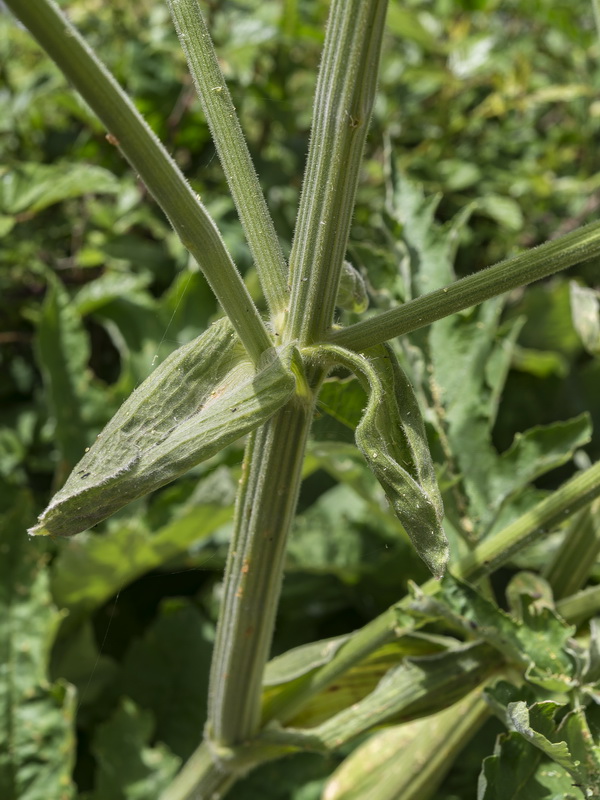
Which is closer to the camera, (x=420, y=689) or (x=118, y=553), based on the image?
(x=420, y=689)

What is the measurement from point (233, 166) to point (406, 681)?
625 mm

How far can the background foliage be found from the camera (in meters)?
1.22

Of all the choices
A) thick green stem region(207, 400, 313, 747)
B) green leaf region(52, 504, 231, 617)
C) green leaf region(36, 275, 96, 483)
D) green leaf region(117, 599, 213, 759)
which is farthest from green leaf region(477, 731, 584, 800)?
green leaf region(36, 275, 96, 483)

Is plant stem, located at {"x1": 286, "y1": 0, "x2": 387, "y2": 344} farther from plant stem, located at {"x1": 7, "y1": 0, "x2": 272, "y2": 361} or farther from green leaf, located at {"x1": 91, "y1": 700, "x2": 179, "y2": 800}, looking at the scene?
green leaf, located at {"x1": 91, "y1": 700, "x2": 179, "y2": 800}

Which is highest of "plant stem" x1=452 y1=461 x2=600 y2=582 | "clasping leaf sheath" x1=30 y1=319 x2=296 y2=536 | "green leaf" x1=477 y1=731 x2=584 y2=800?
"clasping leaf sheath" x1=30 y1=319 x2=296 y2=536

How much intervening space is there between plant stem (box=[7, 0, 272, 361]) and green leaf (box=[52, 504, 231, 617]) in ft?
2.13

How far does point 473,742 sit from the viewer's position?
5.00ft

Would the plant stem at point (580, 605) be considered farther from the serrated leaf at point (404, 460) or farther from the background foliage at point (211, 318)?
the serrated leaf at point (404, 460)

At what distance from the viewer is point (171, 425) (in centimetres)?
70

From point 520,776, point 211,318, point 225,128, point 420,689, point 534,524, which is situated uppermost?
point 211,318

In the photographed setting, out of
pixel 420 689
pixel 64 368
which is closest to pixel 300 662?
pixel 420 689

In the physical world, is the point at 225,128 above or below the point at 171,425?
above

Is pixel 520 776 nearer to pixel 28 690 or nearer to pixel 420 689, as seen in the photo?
pixel 420 689

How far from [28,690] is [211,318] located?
0.71 m
